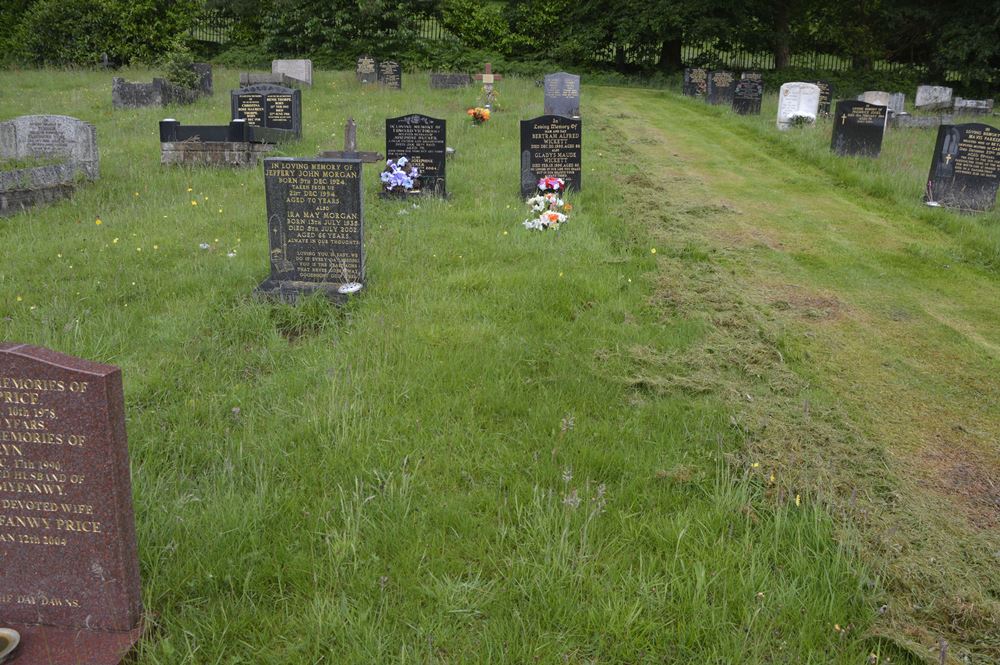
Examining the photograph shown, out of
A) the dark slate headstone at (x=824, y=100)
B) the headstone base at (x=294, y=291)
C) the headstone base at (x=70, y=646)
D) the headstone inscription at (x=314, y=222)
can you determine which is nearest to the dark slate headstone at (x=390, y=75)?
the dark slate headstone at (x=824, y=100)

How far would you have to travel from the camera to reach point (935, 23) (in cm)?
3203

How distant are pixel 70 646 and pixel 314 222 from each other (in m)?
4.65

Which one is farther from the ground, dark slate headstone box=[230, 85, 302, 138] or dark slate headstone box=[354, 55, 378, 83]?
dark slate headstone box=[354, 55, 378, 83]

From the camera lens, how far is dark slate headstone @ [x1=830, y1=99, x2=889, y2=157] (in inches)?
578

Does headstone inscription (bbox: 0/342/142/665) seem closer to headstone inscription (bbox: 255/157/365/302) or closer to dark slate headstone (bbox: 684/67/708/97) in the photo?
headstone inscription (bbox: 255/157/365/302)

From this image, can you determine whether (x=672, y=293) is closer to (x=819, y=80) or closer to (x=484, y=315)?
(x=484, y=315)

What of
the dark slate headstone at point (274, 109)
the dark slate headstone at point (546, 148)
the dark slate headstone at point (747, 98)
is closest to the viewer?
the dark slate headstone at point (546, 148)

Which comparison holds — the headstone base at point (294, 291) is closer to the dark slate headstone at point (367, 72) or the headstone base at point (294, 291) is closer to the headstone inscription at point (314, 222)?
the headstone inscription at point (314, 222)

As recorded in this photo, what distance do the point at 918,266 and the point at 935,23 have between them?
29.8 m

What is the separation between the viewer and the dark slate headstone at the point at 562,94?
2084 cm

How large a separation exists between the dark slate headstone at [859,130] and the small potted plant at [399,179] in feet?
29.2

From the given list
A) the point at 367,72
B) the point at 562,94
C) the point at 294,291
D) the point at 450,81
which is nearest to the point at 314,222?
the point at 294,291

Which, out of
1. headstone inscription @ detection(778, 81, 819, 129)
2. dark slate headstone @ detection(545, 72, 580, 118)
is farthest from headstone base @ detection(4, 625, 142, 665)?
dark slate headstone @ detection(545, 72, 580, 118)

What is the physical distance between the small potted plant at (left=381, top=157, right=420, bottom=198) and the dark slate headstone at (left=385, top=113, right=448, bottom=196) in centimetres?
36
